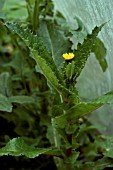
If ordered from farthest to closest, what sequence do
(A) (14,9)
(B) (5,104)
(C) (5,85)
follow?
(A) (14,9), (C) (5,85), (B) (5,104)

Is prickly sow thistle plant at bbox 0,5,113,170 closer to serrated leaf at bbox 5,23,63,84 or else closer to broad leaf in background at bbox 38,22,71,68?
serrated leaf at bbox 5,23,63,84

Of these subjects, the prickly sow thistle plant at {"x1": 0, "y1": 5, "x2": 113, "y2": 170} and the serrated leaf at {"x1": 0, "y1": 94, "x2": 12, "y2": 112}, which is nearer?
the prickly sow thistle plant at {"x1": 0, "y1": 5, "x2": 113, "y2": 170}

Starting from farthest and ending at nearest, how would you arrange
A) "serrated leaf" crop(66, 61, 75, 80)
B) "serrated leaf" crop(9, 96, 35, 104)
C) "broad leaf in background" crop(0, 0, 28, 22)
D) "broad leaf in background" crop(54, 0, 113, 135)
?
1. "broad leaf in background" crop(0, 0, 28, 22)
2. "serrated leaf" crop(9, 96, 35, 104)
3. "broad leaf in background" crop(54, 0, 113, 135)
4. "serrated leaf" crop(66, 61, 75, 80)

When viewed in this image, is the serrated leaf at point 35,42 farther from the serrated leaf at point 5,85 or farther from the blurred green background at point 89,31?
the serrated leaf at point 5,85

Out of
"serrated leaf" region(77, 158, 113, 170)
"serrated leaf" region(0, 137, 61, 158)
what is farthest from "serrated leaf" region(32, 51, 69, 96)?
"serrated leaf" region(77, 158, 113, 170)

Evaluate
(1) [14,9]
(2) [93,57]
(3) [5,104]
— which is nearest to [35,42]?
(3) [5,104]

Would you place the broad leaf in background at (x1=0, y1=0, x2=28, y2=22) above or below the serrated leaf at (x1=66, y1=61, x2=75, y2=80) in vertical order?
above

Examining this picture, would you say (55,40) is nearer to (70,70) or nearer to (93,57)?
(93,57)

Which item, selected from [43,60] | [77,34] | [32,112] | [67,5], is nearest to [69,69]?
[43,60]

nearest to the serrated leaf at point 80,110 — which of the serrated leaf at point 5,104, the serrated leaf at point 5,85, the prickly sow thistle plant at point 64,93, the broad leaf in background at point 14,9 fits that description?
the prickly sow thistle plant at point 64,93

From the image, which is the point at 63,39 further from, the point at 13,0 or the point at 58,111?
the point at 13,0

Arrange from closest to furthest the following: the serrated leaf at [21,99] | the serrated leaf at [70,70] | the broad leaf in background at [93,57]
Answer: the serrated leaf at [70,70]
the broad leaf in background at [93,57]
the serrated leaf at [21,99]

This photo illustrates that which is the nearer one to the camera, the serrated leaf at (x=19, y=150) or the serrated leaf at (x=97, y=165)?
the serrated leaf at (x=19, y=150)
